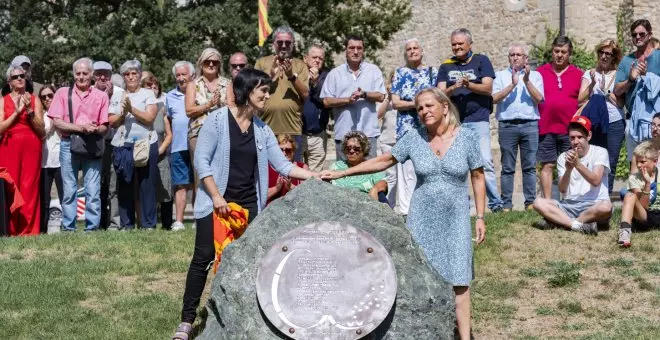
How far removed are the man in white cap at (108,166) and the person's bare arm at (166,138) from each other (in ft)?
1.97

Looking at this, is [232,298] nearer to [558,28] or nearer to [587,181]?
[587,181]

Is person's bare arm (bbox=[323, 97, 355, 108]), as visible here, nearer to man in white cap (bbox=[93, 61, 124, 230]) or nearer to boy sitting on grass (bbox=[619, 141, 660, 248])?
man in white cap (bbox=[93, 61, 124, 230])

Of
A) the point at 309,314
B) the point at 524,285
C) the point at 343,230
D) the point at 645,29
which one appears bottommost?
the point at 524,285

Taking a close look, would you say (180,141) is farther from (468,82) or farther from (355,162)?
(468,82)

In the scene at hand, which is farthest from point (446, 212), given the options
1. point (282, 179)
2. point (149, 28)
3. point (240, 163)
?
point (149, 28)

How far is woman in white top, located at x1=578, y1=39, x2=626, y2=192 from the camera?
41.4 ft

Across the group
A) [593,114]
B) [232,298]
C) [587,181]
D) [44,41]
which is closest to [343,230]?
[232,298]

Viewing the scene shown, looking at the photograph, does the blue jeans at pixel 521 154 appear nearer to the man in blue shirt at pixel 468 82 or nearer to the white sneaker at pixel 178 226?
the man in blue shirt at pixel 468 82

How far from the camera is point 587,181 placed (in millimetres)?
11469

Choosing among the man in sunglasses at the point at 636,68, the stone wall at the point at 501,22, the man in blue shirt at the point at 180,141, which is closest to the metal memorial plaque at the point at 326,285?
the man in blue shirt at the point at 180,141

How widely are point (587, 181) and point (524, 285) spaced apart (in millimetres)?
2112

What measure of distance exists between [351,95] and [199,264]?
4420 mm

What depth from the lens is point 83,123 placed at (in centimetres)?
1266

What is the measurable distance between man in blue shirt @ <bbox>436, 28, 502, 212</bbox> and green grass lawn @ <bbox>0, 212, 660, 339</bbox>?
118 centimetres
